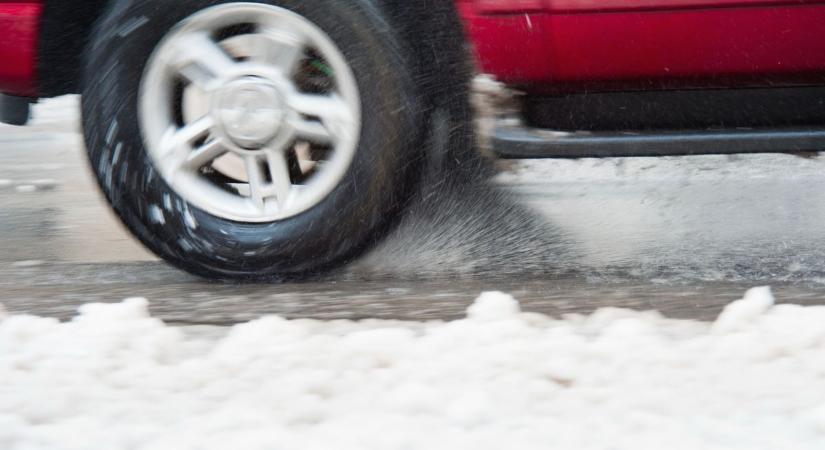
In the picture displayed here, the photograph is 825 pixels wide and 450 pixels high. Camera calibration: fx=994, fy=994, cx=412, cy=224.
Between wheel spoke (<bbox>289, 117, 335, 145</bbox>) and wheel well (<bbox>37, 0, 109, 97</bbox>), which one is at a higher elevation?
wheel well (<bbox>37, 0, 109, 97</bbox>)

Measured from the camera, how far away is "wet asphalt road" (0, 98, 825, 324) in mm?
2412

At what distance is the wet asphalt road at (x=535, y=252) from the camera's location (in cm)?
241

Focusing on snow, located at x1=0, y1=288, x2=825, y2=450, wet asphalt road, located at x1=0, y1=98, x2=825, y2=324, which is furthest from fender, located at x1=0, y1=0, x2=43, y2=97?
snow, located at x1=0, y1=288, x2=825, y2=450

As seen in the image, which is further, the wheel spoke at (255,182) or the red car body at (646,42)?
the wheel spoke at (255,182)

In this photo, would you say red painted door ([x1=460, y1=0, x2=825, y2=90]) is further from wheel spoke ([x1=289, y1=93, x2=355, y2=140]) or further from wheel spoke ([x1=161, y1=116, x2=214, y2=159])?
wheel spoke ([x1=161, y1=116, x2=214, y2=159])

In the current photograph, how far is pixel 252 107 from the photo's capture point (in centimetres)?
254

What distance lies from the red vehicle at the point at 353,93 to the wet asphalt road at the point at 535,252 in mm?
199

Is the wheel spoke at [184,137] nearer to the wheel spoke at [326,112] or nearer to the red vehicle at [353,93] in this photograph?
the red vehicle at [353,93]

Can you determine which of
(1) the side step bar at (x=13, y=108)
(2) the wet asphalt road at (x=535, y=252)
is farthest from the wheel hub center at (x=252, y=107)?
(1) the side step bar at (x=13, y=108)

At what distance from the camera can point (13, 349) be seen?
1.91 metres

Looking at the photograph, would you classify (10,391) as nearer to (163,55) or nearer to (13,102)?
(163,55)

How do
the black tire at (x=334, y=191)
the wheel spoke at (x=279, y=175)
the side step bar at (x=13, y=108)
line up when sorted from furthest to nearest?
the side step bar at (x=13, y=108) < the wheel spoke at (x=279, y=175) < the black tire at (x=334, y=191)

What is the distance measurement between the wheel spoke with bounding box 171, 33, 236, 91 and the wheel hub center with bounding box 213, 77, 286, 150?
5 cm

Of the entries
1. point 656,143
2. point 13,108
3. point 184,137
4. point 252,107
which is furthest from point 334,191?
point 13,108
